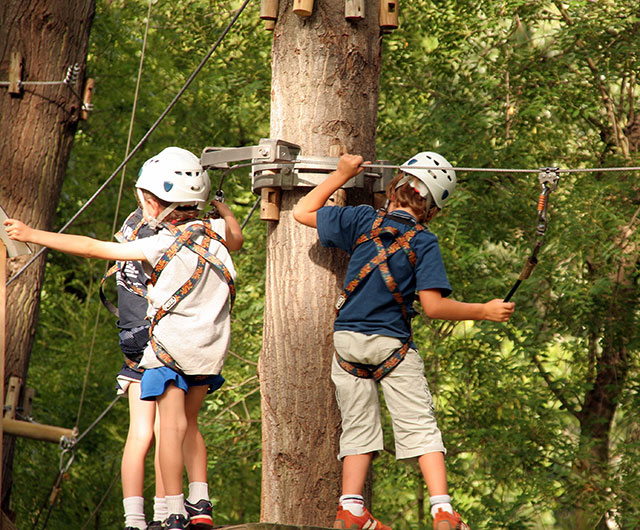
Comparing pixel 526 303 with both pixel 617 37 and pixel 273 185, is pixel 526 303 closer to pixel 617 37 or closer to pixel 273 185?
pixel 617 37

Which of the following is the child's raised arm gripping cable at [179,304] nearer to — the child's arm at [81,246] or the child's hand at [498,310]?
the child's arm at [81,246]

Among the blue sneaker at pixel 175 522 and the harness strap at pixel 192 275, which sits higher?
the harness strap at pixel 192 275

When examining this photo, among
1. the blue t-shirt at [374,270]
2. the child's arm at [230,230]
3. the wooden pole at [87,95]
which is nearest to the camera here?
the blue t-shirt at [374,270]

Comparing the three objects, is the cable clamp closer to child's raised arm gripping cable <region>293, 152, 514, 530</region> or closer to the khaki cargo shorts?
child's raised arm gripping cable <region>293, 152, 514, 530</region>

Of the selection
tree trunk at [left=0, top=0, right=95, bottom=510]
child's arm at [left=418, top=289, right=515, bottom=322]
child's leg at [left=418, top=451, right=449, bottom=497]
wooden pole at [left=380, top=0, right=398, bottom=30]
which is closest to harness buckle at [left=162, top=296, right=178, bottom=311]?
child's arm at [left=418, top=289, right=515, bottom=322]

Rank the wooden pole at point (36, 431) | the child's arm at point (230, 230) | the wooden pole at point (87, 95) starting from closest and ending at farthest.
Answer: the child's arm at point (230, 230), the wooden pole at point (36, 431), the wooden pole at point (87, 95)

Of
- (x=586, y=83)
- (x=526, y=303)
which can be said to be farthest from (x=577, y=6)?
(x=526, y=303)

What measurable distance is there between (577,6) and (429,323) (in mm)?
3007

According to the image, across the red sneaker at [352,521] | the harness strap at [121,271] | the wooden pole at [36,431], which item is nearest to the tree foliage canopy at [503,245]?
the wooden pole at [36,431]

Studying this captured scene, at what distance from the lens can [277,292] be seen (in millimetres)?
3850

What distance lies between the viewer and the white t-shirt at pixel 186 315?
140 inches

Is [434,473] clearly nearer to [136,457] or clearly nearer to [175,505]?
[175,505]

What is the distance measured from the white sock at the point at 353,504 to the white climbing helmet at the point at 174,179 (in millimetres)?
1285

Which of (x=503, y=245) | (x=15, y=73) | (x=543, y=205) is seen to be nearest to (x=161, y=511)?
(x=543, y=205)
